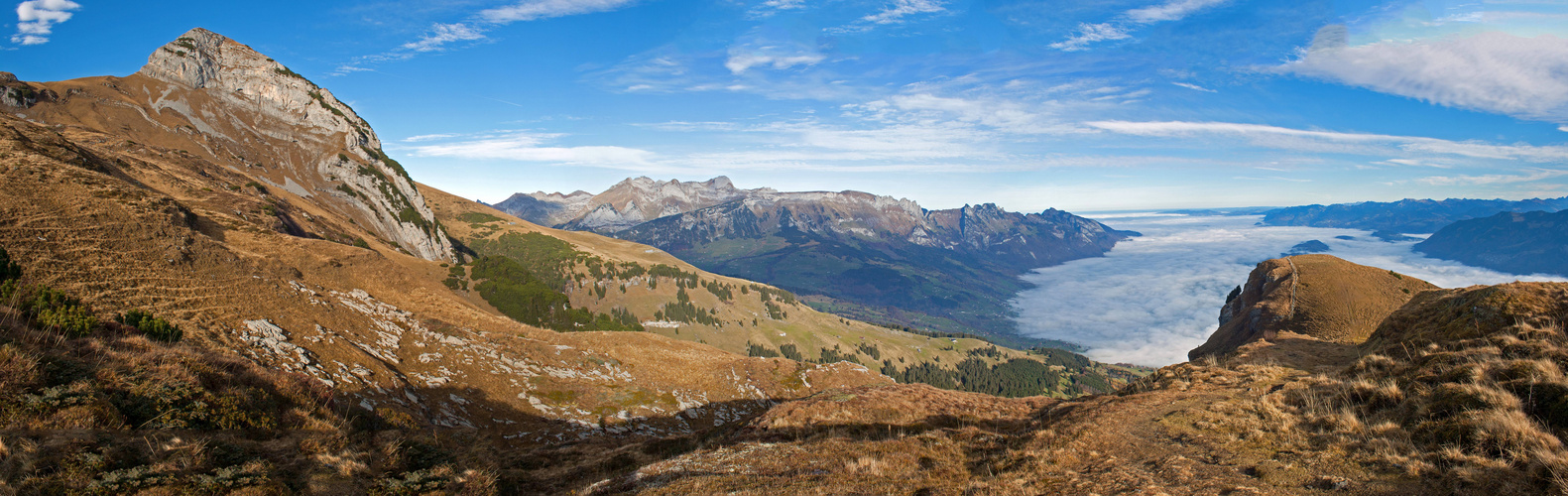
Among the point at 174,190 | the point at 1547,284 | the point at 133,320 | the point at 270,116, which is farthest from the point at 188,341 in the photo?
the point at 270,116

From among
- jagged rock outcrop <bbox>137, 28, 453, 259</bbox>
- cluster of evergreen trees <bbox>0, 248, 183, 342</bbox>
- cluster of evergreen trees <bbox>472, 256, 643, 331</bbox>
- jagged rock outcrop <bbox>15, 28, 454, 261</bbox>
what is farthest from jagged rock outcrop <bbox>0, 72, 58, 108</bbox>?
cluster of evergreen trees <bbox>0, 248, 183, 342</bbox>

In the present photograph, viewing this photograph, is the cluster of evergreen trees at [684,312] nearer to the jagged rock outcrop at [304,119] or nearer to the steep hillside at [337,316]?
the jagged rock outcrop at [304,119]

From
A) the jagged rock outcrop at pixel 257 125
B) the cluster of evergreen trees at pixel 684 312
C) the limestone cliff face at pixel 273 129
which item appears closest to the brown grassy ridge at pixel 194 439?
the jagged rock outcrop at pixel 257 125

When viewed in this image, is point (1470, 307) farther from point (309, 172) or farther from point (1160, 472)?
point (309, 172)

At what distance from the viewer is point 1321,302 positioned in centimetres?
3269

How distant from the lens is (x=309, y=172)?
100938 millimetres

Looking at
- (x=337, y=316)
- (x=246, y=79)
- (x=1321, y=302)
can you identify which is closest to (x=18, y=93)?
(x=246, y=79)

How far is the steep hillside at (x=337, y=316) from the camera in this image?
25.1 metres

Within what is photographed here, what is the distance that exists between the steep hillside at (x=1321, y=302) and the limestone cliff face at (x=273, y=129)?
122 m

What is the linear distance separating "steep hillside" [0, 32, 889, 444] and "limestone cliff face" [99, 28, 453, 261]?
106ft

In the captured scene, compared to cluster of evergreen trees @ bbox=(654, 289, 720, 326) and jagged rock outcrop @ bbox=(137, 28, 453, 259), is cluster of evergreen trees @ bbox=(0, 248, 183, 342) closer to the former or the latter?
jagged rock outcrop @ bbox=(137, 28, 453, 259)

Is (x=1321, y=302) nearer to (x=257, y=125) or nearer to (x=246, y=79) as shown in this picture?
(x=257, y=125)

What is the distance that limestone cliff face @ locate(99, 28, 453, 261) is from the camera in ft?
301

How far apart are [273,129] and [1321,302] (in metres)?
160
